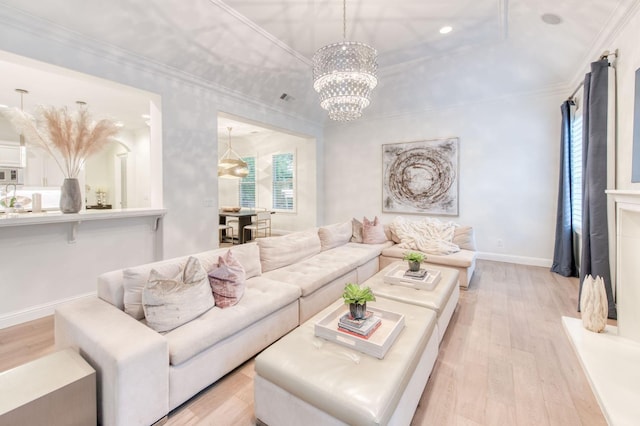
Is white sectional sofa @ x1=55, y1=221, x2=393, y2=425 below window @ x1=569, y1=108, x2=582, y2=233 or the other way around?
below

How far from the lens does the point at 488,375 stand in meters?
2.07

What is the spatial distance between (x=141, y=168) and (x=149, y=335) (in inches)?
276

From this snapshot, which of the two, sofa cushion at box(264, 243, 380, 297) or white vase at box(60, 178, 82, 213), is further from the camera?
white vase at box(60, 178, 82, 213)

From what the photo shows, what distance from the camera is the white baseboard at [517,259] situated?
4.77 meters

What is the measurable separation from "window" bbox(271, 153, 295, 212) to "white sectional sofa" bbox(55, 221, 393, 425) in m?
4.99

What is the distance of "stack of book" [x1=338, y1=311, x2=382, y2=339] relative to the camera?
1.66 m

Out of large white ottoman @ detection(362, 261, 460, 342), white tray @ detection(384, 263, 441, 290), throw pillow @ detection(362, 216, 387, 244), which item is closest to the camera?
large white ottoman @ detection(362, 261, 460, 342)

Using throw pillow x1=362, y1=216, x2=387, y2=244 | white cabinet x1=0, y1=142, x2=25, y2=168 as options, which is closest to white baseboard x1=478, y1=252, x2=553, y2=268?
throw pillow x1=362, y1=216, x2=387, y2=244

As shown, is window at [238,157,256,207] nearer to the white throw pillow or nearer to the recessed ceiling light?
the white throw pillow

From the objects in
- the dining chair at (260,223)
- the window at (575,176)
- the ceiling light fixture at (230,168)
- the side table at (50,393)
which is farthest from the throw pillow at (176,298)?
the window at (575,176)

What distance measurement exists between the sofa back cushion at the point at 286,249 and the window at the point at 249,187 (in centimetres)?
550

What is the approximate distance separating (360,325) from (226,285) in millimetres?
1110

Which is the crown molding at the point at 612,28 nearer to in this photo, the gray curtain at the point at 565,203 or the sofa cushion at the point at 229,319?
the gray curtain at the point at 565,203

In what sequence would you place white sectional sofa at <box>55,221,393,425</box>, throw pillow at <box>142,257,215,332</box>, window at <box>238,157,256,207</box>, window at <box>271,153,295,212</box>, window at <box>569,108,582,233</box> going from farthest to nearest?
window at <box>238,157,256,207</box> → window at <box>271,153,295,212</box> → window at <box>569,108,582,233</box> → throw pillow at <box>142,257,215,332</box> → white sectional sofa at <box>55,221,393,425</box>
